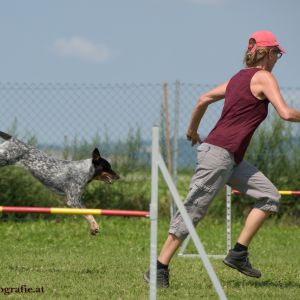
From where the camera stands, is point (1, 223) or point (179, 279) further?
point (1, 223)

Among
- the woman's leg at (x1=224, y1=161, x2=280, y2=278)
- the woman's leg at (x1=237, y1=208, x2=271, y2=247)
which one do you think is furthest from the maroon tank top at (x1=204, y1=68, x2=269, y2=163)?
the woman's leg at (x1=237, y1=208, x2=271, y2=247)

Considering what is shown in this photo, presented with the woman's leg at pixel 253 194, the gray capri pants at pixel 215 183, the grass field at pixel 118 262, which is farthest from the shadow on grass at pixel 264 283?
the gray capri pants at pixel 215 183

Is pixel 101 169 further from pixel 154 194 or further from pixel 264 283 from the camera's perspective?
pixel 154 194

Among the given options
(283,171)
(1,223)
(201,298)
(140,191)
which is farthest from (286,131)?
(201,298)

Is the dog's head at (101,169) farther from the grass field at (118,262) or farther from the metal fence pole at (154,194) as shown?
the metal fence pole at (154,194)

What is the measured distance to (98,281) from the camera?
5.24 meters

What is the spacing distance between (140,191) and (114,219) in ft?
1.58

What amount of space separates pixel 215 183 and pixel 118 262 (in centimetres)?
200

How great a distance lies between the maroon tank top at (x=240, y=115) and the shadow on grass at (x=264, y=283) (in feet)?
3.15

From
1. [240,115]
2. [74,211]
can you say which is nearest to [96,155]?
[240,115]

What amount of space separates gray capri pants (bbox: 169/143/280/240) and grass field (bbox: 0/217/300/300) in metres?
0.49

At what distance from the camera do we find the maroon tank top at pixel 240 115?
4.71 meters

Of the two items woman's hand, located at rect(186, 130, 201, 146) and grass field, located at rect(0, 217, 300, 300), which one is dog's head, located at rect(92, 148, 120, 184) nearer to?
grass field, located at rect(0, 217, 300, 300)

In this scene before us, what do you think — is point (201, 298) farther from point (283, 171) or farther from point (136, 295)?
point (283, 171)
